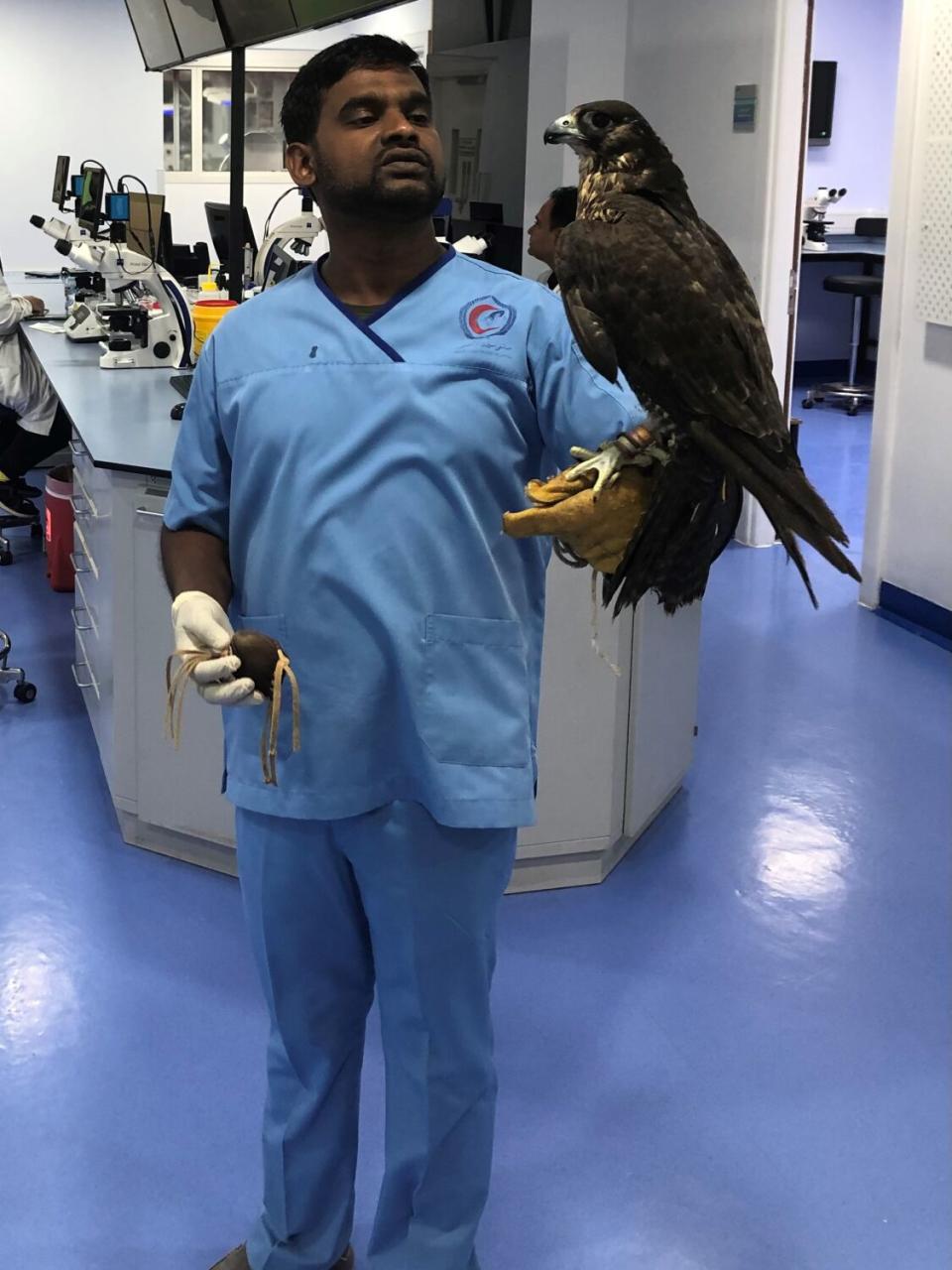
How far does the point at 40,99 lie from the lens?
9.04 m

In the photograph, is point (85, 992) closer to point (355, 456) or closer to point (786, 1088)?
point (786, 1088)

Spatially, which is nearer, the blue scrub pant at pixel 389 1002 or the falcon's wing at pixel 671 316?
the falcon's wing at pixel 671 316

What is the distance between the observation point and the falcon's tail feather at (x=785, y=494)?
1001 mm

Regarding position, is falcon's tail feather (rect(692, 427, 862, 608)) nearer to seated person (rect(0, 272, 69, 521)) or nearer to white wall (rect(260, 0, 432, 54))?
seated person (rect(0, 272, 69, 521))

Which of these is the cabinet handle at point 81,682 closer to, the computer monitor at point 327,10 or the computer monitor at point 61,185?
the computer monitor at point 327,10

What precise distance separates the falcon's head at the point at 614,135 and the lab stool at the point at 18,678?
299cm

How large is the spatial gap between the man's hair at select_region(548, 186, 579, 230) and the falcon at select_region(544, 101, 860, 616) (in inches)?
10.4

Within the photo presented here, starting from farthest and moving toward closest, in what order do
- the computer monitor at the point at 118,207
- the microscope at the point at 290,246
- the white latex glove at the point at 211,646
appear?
the computer monitor at the point at 118,207 → the microscope at the point at 290,246 → the white latex glove at the point at 211,646

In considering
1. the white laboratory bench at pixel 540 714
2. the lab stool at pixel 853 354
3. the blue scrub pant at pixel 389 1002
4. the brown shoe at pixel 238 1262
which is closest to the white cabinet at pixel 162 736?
the white laboratory bench at pixel 540 714

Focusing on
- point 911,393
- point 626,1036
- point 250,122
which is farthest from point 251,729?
point 250,122

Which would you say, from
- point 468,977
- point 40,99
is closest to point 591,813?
point 468,977

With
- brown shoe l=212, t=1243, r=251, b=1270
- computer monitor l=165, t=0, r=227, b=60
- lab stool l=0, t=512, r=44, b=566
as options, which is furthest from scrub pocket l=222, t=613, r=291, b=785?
lab stool l=0, t=512, r=44, b=566

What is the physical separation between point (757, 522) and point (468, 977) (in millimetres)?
4085

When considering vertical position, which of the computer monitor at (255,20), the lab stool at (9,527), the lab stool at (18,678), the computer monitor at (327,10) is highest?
the computer monitor at (255,20)
